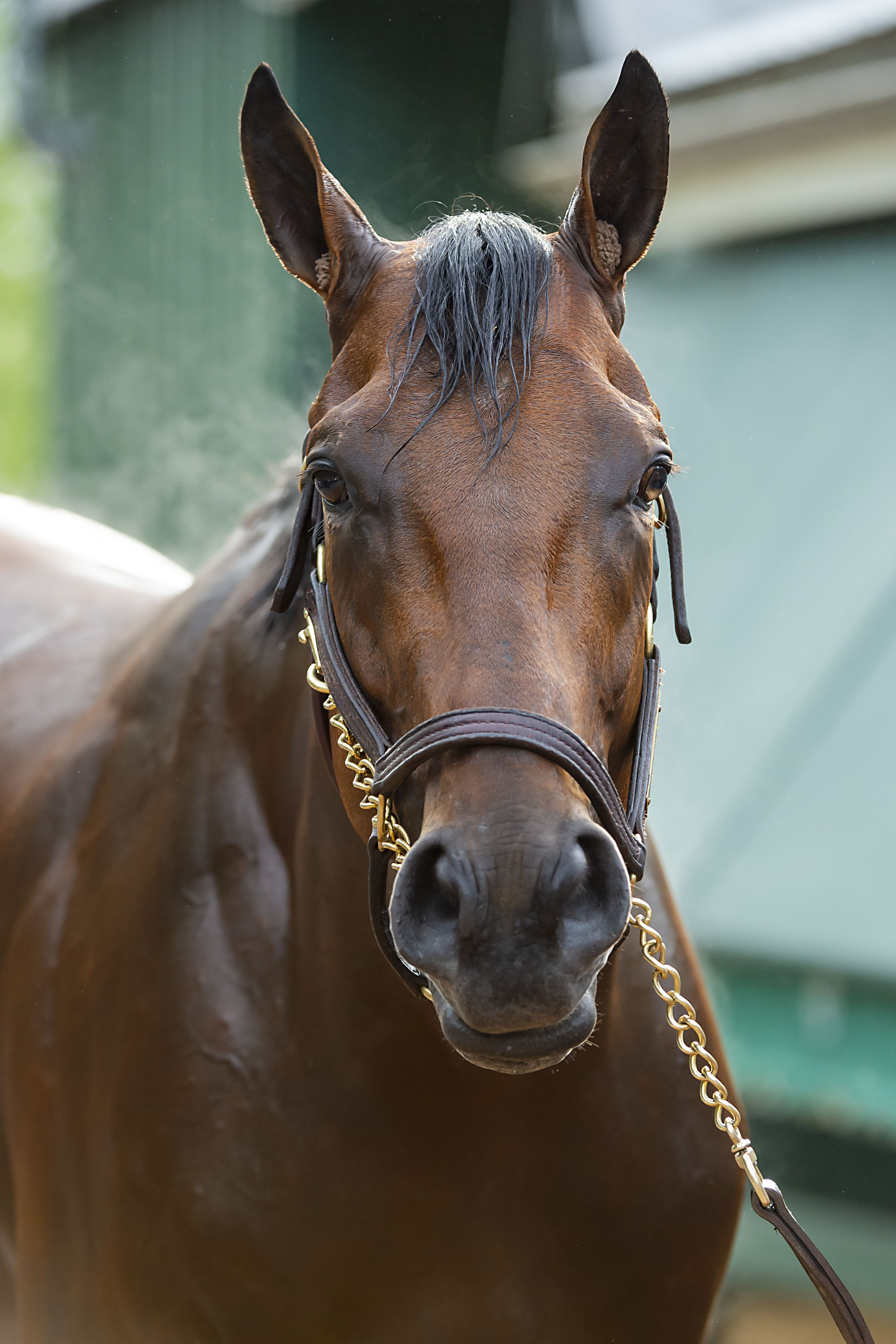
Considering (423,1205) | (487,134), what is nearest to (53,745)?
(423,1205)

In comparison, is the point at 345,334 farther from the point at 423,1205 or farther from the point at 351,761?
the point at 423,1205

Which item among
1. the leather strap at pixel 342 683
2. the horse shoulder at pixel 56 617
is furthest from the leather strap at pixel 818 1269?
the horse shoulder at pixel 56 617

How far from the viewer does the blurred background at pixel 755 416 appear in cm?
374

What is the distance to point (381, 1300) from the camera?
5.60ft

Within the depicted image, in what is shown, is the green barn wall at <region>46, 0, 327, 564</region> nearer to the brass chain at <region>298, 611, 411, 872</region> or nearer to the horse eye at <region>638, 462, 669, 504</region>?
the brass chain at <region>298, 611, 411, 872</region>

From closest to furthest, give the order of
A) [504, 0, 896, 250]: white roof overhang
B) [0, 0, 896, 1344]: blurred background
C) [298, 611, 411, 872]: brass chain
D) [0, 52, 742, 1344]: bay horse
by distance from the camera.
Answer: [0, 52, 742, 1344]: bay horse, [298, 611, 411, 872]: brass chain, [0, 0, 896, 1344]: blurred background, [504, 0, 896, 250]: white roof overhang

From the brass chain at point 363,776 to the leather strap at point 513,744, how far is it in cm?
A: 8

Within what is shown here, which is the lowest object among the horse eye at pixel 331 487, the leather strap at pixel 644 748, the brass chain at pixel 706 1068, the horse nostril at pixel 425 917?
the brass chain at pixel 706 1068

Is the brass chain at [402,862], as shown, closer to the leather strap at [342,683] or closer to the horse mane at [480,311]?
the leather strap at [342,683]

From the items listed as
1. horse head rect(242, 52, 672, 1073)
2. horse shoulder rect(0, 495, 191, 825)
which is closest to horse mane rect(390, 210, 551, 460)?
horse head rect(242, 52, 672, 1073)

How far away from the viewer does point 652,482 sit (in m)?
1.58

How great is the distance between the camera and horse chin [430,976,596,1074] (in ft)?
4.17

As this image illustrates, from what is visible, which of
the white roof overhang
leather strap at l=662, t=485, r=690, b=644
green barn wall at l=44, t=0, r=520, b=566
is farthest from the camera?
green barn wall at l=44, t=0, r=520, b=566

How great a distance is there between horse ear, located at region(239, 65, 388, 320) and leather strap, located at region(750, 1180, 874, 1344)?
1.36 metres
